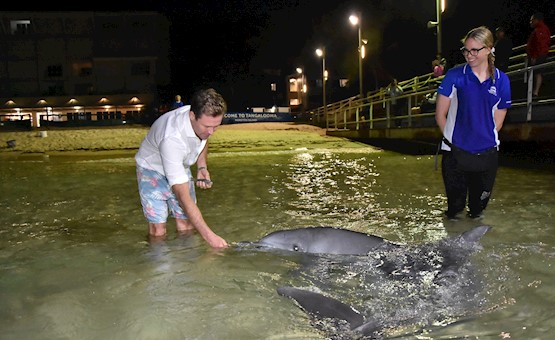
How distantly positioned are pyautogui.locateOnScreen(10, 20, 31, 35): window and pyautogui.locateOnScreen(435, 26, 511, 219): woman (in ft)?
177

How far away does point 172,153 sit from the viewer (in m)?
4.14

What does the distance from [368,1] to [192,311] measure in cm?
4876

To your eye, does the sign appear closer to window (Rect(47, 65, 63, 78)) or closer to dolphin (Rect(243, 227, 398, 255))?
window (Rect(47, 65, 63, 78))

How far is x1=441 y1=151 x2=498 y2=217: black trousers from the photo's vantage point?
5.28 meters

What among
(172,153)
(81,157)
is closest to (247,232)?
(172,153)

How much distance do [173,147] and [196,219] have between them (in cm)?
67

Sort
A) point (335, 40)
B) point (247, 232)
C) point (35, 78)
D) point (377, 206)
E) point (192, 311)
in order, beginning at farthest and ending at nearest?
point (335, 40), point (35, 78), point (377, 206), point (247, 232), point (192, 311)

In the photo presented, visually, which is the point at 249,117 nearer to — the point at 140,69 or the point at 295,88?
the point at 140,69

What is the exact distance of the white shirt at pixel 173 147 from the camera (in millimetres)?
4109

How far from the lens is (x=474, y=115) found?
5062 mm

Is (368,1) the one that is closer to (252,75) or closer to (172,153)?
(252,75)

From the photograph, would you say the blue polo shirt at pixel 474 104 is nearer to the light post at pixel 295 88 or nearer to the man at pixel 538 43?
the man at pixel 538 43

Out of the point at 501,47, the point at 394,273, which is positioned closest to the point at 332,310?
the point at 394,273

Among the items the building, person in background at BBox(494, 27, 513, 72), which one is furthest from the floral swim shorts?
the building
